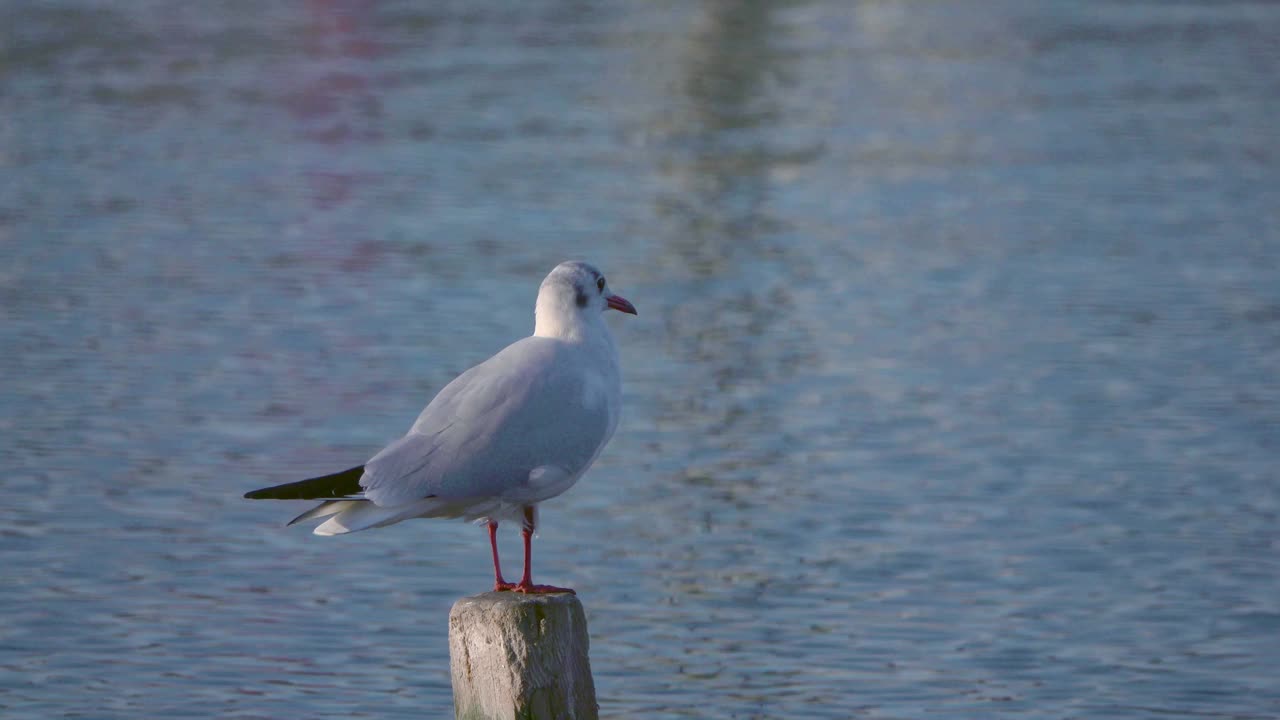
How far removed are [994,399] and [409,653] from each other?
6.07 metres

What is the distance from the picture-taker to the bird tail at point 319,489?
5.63 meters

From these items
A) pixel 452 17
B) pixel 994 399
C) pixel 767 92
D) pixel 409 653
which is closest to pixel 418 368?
pixel 994 399

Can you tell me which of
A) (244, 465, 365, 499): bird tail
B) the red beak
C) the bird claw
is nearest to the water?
the red beak

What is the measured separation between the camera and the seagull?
6.09 metres

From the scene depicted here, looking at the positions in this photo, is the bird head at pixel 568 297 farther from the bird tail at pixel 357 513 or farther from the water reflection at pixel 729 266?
the water reflection at pixel 729 266

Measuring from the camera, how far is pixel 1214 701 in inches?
380

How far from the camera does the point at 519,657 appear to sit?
5969 mm

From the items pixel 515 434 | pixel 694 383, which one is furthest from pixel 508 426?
pixel 694 383

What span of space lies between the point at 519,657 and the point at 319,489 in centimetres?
71

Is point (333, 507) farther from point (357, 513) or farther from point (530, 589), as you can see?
point (530, 589)

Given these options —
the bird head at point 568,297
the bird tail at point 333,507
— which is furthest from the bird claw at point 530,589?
the bird head at point 568,297

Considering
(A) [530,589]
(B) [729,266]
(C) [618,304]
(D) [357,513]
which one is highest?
(B) [729,266]

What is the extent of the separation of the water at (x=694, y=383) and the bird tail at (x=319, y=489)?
353 cm

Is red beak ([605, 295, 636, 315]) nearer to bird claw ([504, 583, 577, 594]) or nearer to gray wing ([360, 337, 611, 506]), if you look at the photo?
gray wing ([360, 337, 611, 506])
